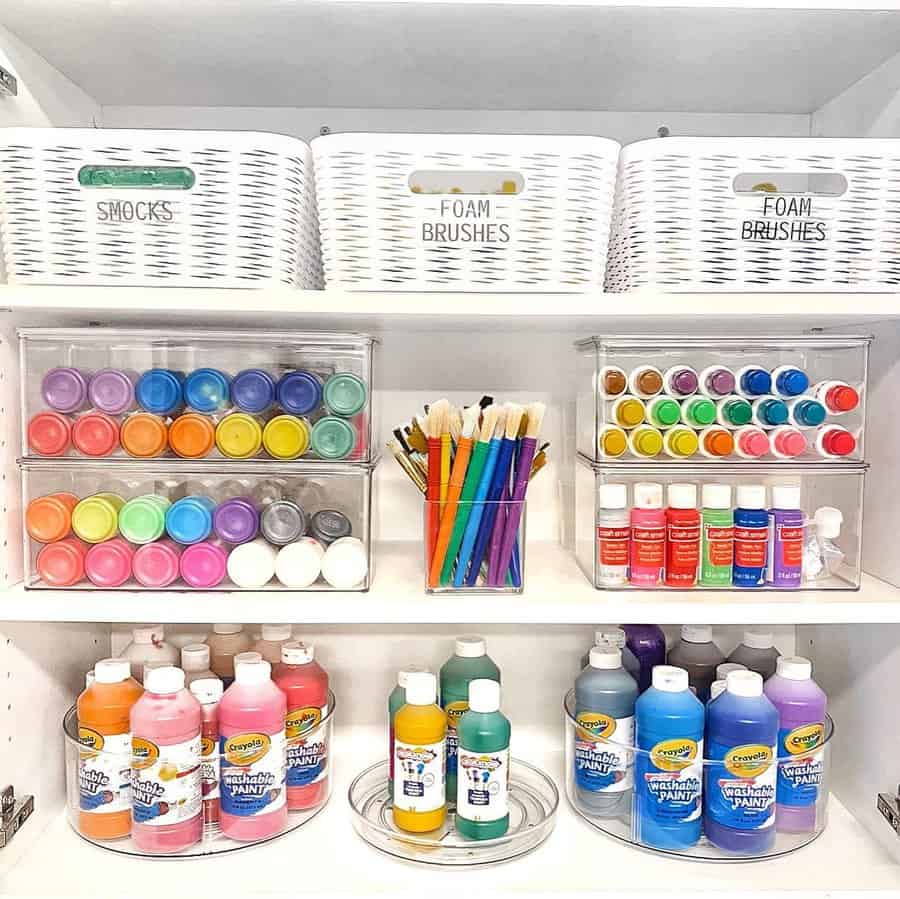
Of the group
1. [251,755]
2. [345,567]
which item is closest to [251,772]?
[251,755]

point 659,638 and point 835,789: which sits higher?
point 659,638

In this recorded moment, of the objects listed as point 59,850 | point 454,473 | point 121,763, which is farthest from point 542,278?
point 59,850

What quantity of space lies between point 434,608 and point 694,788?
377mm

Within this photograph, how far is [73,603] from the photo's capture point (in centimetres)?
102

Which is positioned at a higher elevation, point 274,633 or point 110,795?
point 274,633

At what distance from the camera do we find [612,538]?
1083 mm

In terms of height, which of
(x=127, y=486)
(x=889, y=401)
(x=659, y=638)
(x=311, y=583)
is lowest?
(x=659, y=638)

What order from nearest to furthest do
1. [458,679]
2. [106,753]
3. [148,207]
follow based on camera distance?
1. [148,207]
2. [106,753]
3. [458,679]

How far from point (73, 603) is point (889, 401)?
3.19 ft

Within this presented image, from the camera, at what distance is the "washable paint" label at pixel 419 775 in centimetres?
108

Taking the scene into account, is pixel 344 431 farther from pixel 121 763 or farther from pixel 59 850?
pixel 59 850

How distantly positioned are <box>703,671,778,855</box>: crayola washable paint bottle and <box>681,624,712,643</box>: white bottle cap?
142mm

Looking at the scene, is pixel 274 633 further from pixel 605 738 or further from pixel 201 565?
pixel 605 738

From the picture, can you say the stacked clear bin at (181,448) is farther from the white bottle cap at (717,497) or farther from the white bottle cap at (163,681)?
the white bottle cap at (717,497)
